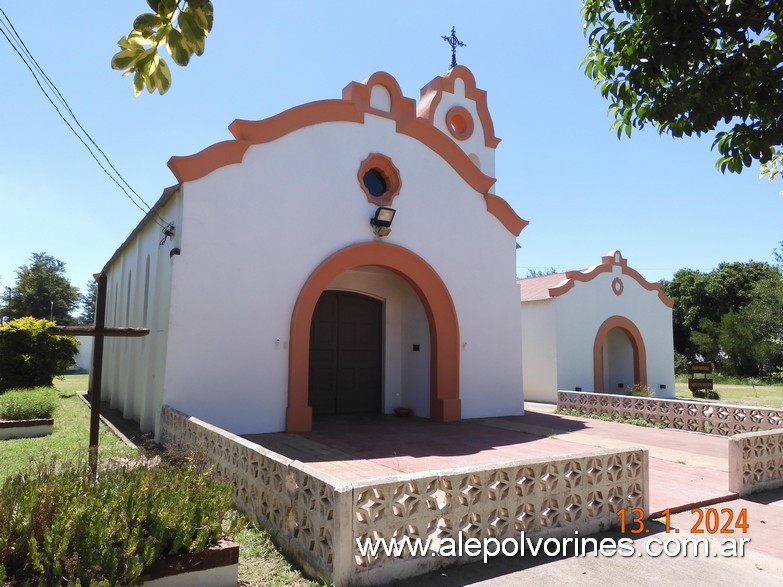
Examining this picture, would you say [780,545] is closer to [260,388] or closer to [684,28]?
[684,28]

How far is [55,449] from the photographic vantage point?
8219 mm

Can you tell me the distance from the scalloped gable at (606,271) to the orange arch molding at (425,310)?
22.4 ft

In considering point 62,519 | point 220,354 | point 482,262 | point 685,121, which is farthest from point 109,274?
point 685,121

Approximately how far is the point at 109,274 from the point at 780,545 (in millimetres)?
19727

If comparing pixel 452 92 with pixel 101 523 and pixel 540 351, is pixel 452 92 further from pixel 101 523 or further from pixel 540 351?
pixel 101 523

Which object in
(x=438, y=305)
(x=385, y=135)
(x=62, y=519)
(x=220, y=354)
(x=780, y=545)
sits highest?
(x=385, y=135)

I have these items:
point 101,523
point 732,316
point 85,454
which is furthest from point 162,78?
point 732,316

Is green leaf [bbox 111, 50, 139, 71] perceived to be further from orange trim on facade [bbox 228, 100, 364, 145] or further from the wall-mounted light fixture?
the wall-mounted light fixture

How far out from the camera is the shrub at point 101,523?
320cm

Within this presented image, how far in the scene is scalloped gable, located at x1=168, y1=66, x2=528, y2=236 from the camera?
31.0ft

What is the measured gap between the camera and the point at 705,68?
161 inches

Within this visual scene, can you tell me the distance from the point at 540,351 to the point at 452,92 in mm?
8793

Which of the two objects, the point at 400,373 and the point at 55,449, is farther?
the point at 400,373

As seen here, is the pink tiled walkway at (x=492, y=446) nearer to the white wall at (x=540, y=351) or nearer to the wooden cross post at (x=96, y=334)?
the wooden cross post at (x=96, y=334)
